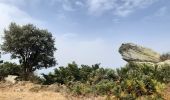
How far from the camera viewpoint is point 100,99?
659 inches

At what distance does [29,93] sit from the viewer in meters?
18.7

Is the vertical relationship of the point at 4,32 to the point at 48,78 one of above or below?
above

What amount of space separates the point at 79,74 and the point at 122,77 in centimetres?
456

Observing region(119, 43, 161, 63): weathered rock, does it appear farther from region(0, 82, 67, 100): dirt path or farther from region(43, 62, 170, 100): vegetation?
region(0, 82, 67, 100): dirt path

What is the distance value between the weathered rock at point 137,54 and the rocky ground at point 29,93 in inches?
509

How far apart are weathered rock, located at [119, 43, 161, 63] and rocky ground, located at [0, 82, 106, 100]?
42.4 feet

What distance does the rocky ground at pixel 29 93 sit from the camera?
56.3ft

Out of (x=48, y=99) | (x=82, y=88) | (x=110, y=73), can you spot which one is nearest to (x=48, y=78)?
(x=110, y=73)

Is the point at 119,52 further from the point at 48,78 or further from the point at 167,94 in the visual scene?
the point at 167,94

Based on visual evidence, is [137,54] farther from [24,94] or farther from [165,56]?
[24,94]

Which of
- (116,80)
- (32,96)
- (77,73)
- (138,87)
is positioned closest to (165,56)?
(77,73)

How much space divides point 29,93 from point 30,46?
15.0 meters

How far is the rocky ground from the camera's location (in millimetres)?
17173

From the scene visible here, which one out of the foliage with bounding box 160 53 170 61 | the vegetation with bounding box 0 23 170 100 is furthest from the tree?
the foliage with bounding box 160 53 170 61
